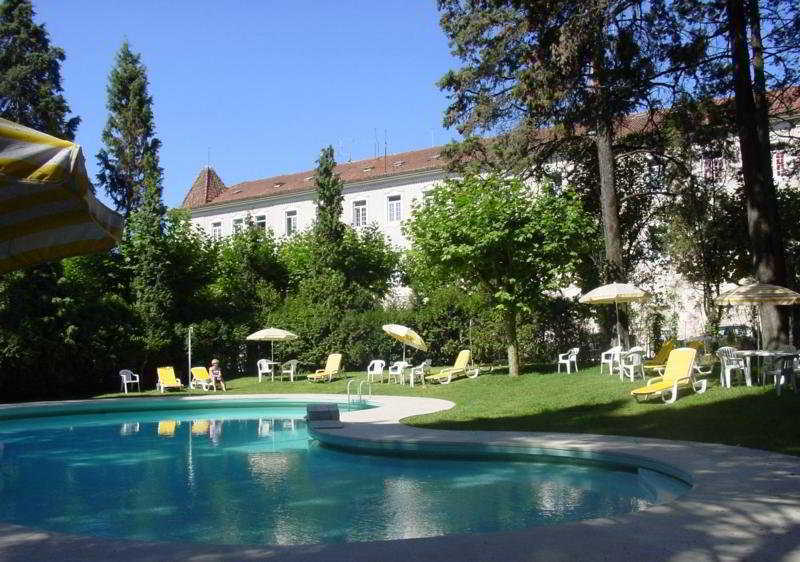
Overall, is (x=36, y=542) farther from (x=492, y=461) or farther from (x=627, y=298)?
(x=627, y=298)

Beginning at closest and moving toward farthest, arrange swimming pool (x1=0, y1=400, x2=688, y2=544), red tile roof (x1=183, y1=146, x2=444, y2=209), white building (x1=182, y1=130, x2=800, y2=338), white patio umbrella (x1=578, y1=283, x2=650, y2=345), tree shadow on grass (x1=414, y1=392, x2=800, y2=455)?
1. swimming pool (x1=0, y1=400, x2=688, y2=544)
2. tree shadow on grass (x1=414, y1=392, x2=800, y2=455)
3. white patio umbrella (x1=578, y1=283, x2=650, y2=345)
4. white building (x1=182, y1=130, x2=800, y2=338)
5. red tile roof (x1=183, y1=146, x2=444, y2=209)

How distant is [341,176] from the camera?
146 feet

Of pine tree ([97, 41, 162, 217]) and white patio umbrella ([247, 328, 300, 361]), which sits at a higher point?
pine tree ([97, 41, 162, 217])

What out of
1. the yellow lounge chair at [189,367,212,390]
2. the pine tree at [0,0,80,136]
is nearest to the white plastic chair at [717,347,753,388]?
the yellow lounge chair at [189,367,212,390]

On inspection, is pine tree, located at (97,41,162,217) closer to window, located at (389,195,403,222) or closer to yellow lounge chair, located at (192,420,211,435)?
window, located at (389,195,403,222)

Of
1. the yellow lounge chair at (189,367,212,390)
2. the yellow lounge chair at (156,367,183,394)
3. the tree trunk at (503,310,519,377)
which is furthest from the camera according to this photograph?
the yellow lounge chair at (189,367,212,390)

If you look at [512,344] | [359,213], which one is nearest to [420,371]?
[512,344]


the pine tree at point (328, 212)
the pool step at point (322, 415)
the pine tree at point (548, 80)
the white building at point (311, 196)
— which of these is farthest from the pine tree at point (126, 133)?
the pool step at point (322, 415)

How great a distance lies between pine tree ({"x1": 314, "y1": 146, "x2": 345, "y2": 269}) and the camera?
1249 inches

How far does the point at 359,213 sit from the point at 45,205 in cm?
3763

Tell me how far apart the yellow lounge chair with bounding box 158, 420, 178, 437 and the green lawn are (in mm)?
5295

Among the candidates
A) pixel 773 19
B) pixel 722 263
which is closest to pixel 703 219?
pixel 722 263

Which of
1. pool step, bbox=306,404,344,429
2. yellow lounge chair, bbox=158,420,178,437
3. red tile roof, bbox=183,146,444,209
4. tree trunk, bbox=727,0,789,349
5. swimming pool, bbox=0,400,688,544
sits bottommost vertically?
swimming pool, bbox=0,400,688,544

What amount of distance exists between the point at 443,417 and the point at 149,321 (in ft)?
50.1
